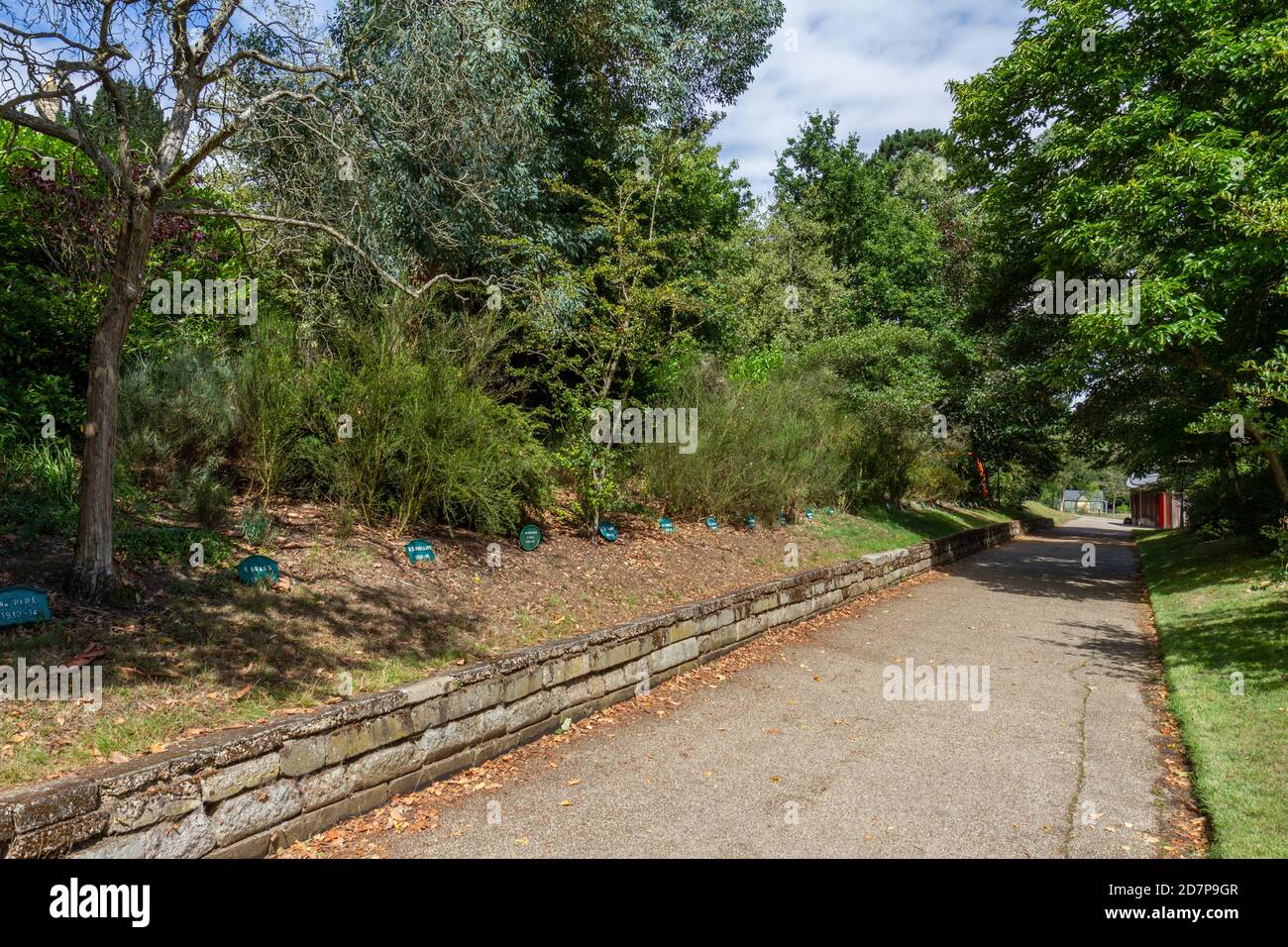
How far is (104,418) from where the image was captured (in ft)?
14.4

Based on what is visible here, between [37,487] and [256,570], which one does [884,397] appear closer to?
[256,570]

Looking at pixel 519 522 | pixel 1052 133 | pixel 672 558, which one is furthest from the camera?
pixel 1052 133

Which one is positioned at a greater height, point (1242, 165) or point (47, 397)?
point (1242, 165)

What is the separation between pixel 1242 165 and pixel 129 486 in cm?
1249

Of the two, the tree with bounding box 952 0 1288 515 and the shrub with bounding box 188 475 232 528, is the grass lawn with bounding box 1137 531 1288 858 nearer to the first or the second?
the tree with bounding box 952 0 1288 515

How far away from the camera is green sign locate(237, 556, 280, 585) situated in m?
5.00

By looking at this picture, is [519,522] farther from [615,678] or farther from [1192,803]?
[1192,803]

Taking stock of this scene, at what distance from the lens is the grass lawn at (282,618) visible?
3494 millimetres

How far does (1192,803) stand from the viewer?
4.34 metres

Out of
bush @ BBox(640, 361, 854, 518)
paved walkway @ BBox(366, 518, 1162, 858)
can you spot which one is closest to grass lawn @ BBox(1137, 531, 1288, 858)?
paved walkway @ BBox(366, 518, 1162, 858)

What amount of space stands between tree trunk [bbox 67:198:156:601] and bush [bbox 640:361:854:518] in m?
6.46

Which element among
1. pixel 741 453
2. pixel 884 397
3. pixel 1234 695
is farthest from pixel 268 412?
pixel 884 397

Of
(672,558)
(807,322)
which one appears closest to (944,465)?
(807,322)

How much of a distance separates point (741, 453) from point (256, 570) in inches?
285
